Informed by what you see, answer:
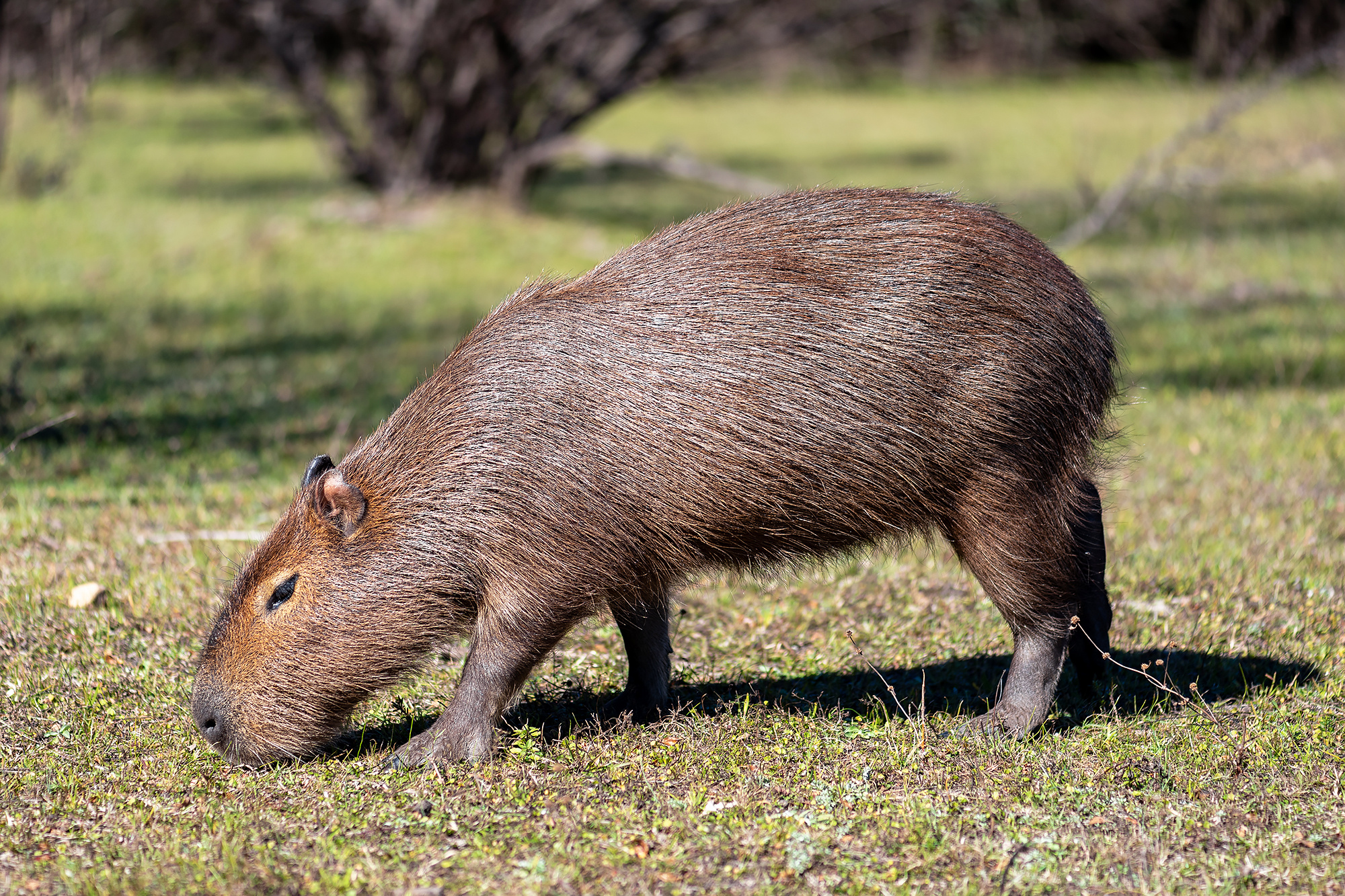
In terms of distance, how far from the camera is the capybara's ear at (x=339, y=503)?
12.3 ft

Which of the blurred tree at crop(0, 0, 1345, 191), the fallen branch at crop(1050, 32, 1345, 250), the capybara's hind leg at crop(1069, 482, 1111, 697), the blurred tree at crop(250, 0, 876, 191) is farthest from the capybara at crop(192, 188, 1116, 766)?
the blurred tree at crop(250, 0, 876, 191)

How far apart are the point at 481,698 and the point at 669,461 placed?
0.80 m

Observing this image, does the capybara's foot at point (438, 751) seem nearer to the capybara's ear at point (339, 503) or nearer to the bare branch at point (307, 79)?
the capybara's ear at point (339, 503)

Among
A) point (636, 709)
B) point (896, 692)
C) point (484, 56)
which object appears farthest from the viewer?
point (484, 56)

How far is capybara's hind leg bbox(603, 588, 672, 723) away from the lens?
4199 millimetres

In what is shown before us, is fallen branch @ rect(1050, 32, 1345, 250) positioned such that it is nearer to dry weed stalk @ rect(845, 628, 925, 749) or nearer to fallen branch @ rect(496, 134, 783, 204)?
fallen branch @ rect(496, 134, 783, 204)

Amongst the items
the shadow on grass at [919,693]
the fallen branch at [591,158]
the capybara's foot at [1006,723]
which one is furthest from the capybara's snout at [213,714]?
the fallen branch at [591,158]

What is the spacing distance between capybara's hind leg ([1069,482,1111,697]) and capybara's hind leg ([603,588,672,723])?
3.87 feet

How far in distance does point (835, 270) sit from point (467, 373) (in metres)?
1.01

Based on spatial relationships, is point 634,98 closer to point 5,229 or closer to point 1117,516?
point 5,229

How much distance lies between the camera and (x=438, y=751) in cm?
383

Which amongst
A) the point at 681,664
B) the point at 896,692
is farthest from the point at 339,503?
the point at 896,692

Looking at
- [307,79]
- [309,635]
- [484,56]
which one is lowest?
[309,635]

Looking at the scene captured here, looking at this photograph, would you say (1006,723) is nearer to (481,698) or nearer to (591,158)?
(481,698)
